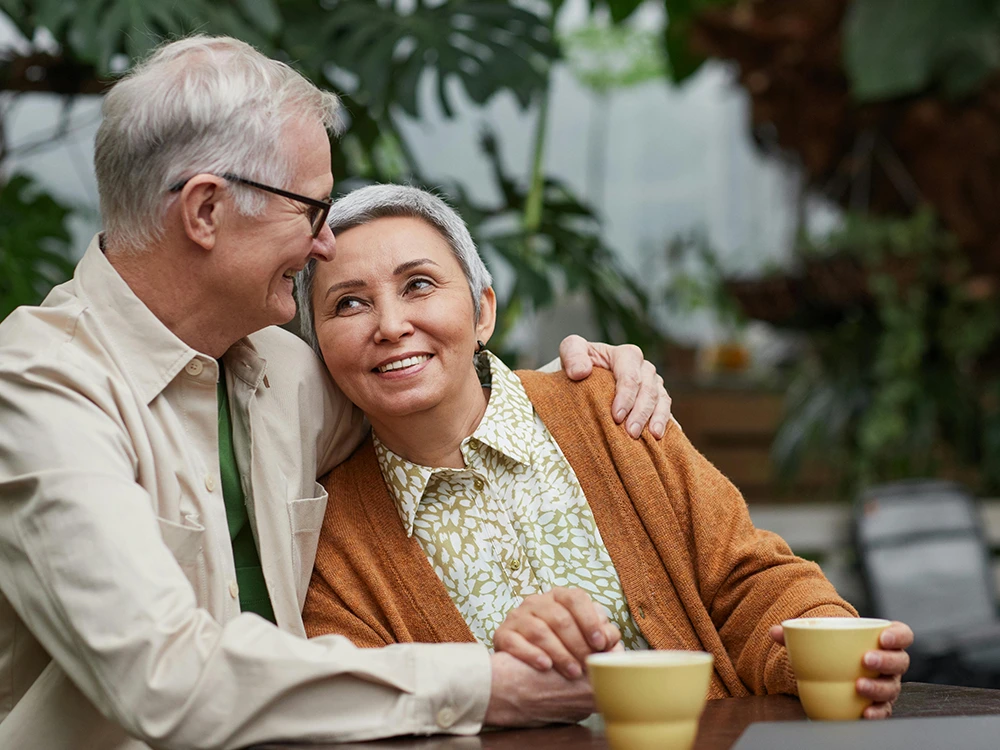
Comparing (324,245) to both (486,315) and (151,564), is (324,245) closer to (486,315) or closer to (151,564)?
(486,315)

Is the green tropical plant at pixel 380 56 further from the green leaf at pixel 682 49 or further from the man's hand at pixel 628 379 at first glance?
the green leaf at pixel 682 49

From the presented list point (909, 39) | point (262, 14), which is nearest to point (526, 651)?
point (262, 14)

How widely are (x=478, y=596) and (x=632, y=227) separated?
7.32 m

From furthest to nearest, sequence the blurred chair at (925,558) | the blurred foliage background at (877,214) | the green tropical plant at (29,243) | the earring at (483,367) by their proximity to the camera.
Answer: the blurred foliage background at (877,214) < the blurred chair at (925,558) < the green tropical plant at (29,243) < the earring at (483,367)

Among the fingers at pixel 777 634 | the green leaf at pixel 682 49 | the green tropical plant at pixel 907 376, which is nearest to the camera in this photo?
the fingers at pixel 777 634

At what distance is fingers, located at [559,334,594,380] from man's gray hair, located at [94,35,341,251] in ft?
1.60

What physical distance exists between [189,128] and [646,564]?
77cm

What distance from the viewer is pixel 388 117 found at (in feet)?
9.33

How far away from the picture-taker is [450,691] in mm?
1160

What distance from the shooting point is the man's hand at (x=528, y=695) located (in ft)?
3.90

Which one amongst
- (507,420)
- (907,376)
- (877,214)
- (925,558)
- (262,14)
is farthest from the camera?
(877,214)

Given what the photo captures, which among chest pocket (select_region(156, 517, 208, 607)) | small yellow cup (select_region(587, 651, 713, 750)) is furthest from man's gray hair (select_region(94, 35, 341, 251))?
small yellow cup (select_region(587, 651, 713, 750))

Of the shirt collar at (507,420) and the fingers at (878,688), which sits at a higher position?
the fingers at (878,688)

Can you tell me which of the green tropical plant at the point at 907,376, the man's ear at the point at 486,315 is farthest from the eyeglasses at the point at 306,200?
the green tropical plant at the point at 907,376
